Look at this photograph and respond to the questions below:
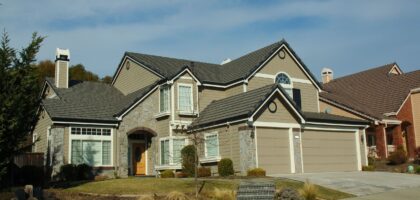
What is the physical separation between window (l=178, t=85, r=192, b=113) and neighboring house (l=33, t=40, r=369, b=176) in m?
0.07

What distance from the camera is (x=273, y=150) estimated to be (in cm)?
2684

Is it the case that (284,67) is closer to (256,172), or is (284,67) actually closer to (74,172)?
(256,172)

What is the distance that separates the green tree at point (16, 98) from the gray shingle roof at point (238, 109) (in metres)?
11.4

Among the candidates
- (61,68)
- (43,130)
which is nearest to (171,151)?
(43,130)

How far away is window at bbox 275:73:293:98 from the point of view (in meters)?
34.2

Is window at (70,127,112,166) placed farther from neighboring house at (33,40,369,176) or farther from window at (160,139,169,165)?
window at (160,139,169,165)

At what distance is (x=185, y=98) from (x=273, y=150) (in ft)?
23.8

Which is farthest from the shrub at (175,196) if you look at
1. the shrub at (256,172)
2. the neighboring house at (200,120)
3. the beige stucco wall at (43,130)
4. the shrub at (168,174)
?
the beige stucco wall at (43,130)

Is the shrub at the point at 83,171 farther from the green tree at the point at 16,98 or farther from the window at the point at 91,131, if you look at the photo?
the green tree at the point at 16,98

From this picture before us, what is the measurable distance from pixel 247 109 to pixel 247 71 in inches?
293

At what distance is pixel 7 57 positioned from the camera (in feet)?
57.9

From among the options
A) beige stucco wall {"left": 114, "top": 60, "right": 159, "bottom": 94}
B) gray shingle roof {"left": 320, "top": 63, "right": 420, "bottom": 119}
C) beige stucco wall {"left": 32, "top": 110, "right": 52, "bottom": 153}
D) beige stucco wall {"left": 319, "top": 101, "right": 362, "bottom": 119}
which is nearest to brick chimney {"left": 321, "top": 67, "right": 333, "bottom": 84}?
gray shingle roof {"left": 320, "top": 63, "right": 420, "bottom": 119}

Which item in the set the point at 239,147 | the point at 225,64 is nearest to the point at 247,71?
the point at 225,64

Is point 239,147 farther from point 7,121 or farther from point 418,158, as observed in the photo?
point 418,158
